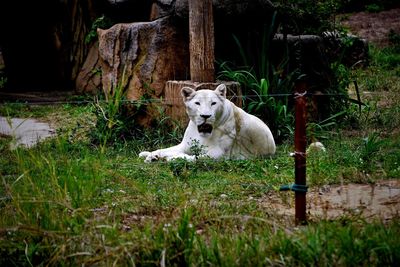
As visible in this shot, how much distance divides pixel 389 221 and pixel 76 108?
8.42 meters

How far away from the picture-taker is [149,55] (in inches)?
398

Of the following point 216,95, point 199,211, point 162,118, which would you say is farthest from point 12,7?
point 199,211

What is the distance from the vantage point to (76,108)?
1266 centimetres

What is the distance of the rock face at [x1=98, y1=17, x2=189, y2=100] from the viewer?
33.0ft

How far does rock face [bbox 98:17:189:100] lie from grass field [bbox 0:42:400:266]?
8.38ft

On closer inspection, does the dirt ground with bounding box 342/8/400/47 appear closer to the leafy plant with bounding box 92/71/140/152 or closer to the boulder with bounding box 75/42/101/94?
the boulder with bounding box 75/42/101/94

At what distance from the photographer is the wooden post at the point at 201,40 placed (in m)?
9.22

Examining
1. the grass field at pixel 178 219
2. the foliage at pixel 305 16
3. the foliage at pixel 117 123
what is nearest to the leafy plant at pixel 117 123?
the foliage at pixel 117 123

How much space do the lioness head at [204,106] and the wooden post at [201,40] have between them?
967 millimetres

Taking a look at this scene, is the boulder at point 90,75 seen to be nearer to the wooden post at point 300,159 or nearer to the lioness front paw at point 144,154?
the lioness front paw at point 144,154

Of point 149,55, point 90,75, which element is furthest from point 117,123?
point 90,75

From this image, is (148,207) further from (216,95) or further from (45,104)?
(45,104)

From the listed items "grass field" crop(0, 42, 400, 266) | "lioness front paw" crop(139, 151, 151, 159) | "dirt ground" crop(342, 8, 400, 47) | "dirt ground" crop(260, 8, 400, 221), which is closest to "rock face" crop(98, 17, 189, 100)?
"lioness front paw" crop(139, 151, 151, 159)

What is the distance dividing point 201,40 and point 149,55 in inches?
42.4
